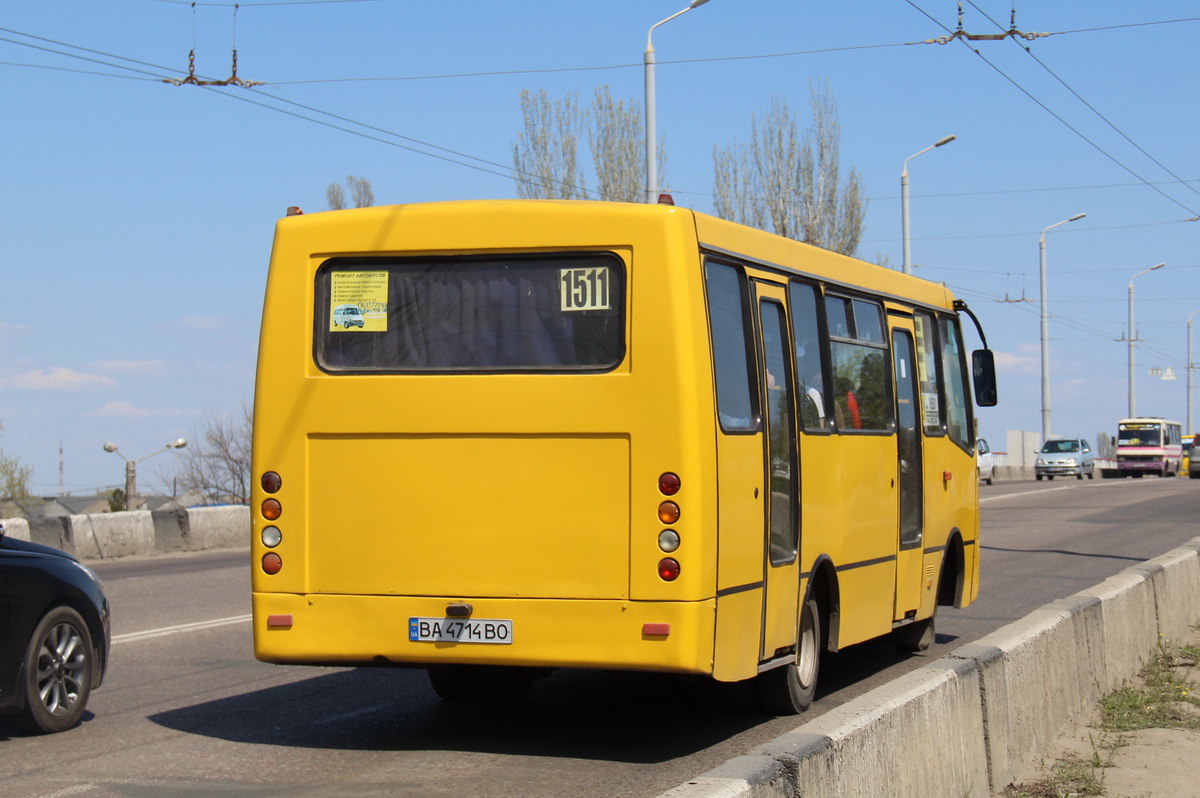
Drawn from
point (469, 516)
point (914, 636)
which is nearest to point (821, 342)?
point (469, 516)

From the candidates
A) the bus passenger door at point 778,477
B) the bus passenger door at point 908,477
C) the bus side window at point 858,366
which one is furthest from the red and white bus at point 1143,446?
the bus passenger door at point 778,477

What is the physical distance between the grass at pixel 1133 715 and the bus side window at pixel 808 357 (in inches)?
92.9

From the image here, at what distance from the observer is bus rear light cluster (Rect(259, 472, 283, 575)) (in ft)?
24.7

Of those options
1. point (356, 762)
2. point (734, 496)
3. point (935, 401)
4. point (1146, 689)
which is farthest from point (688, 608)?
point (935, 401)

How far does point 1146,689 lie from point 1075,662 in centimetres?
177

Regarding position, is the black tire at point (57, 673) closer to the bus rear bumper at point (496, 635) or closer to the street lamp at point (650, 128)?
the bus rear bumper at point (496, 635)

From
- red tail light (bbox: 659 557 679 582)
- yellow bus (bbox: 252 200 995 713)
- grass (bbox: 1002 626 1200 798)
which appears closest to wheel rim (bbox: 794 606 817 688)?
yellow bus (bbox: 252 200 995 713)

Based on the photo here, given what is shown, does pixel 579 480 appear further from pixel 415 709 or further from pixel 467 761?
pixel 415 709

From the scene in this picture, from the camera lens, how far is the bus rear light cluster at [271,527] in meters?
7.54

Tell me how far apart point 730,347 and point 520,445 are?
122 cm

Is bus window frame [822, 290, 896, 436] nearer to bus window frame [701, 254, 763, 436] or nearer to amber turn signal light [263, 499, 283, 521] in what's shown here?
bus window frame [701, 254, 763, 436]

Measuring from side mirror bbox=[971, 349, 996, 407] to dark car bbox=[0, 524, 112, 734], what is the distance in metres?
7.40

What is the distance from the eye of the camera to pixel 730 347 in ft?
25.1

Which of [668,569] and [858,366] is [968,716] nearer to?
[668,569]
